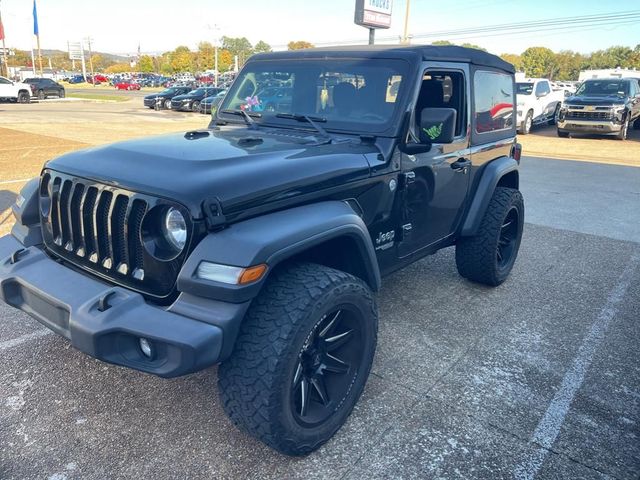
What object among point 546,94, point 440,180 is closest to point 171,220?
point 440,180

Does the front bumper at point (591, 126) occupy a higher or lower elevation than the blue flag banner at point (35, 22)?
lower

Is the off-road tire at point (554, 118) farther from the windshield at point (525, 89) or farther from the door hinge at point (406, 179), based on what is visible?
the door hinge at point (406, 179)

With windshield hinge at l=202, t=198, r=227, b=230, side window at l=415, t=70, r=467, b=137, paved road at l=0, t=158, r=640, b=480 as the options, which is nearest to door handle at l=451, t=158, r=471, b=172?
side window at l=415, t=70, r=467, b=137

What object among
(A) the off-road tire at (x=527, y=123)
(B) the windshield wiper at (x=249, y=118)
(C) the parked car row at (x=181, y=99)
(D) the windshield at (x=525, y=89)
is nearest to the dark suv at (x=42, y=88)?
(C) the parked car row at (x=181, y=99)

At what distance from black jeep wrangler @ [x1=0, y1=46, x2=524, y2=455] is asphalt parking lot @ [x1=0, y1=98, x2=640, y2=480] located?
31 cm

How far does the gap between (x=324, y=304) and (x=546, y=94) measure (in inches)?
738

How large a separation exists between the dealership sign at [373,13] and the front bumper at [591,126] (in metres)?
6.34

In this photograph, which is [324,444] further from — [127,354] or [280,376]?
[127,354]

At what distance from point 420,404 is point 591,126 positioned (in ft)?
51.0

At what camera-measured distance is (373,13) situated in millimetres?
14398

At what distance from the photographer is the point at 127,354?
216 cm

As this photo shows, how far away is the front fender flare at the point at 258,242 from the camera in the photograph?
208 cm

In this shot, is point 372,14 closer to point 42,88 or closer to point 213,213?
point 213,213

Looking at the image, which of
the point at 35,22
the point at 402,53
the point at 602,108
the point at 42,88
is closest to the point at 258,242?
the point at 402,53
